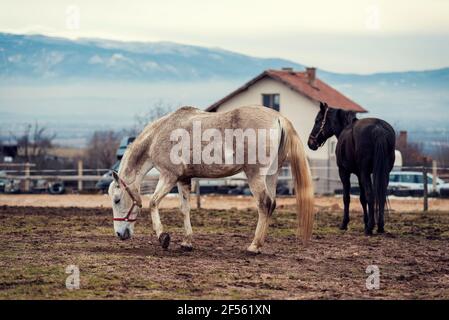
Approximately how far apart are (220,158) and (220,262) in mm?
1384

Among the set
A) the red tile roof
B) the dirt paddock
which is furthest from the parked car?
the red tile roof

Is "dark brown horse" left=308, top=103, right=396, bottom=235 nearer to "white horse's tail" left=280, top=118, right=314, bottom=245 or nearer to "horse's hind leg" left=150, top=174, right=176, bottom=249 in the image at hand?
"white horse's tail" left=280, top=118, right=314, bottom=245

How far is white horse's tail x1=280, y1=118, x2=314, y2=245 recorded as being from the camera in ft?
36.7

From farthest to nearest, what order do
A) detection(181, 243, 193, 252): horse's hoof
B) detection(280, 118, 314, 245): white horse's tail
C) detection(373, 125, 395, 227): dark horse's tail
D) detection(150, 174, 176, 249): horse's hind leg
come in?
detection(373, 125, 395, 227): dark horse's tail < detection(181, 243, 193, 252): horse's hoof < detection(150, 174, 176, 249): horse's hind leg < detection(280, 118, 314, 245): white horse's tail

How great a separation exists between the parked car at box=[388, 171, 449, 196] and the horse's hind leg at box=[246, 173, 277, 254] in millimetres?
17974

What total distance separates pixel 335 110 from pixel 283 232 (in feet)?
8.29

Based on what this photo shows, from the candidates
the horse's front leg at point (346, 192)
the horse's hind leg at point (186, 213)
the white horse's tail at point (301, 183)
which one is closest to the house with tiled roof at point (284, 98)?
the horse's front leg at point (346, 192)

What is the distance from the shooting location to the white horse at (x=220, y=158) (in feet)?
36.6

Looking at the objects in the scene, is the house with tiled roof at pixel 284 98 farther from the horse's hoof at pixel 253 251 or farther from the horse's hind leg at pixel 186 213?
the horse's hoof at pixel 253 251

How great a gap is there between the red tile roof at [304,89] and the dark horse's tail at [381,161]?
36.5 metres

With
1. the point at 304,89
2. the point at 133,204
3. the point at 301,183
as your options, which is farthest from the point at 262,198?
the point at 304,89

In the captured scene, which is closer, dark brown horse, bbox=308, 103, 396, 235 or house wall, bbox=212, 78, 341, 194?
dark brown horse, bbox=308, 103, 396, 235
